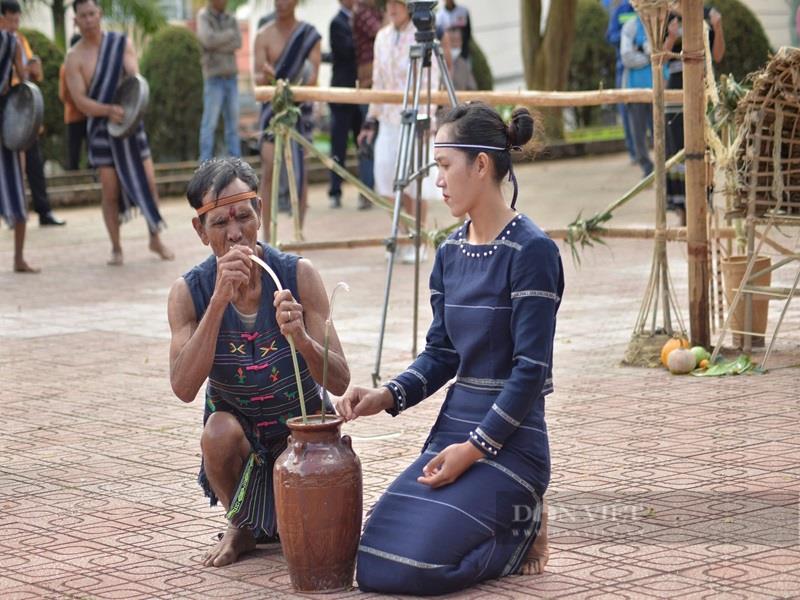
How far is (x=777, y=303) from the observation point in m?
9.10

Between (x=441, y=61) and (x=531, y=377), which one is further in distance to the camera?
(x=441, y=61)

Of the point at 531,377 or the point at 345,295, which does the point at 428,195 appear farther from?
the point at 531,377

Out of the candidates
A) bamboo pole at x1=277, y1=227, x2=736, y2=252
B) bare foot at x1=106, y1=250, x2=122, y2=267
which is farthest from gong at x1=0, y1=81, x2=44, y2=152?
bamboo pole at x1=277, y1=227, x2=736, y2=252

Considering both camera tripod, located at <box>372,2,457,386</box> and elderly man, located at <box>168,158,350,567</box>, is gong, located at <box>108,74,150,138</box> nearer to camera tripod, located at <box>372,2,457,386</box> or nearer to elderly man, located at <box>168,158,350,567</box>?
camera tripod, located at <box>372,2,457,386</box>

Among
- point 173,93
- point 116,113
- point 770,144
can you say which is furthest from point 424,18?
point 173,93

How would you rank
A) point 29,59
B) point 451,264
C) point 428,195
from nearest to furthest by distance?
point 451,264, point 428,195, point 29,59

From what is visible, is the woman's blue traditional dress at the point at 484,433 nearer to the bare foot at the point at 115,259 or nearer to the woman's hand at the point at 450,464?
the woman's hand at the point at 450,464

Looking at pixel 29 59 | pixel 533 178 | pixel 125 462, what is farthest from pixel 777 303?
pixel 533 178

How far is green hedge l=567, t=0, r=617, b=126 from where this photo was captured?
24.0 meters

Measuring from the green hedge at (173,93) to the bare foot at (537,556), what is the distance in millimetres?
16293

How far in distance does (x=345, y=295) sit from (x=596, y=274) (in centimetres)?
186

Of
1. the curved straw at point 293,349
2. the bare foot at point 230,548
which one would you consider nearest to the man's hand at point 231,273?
the curved straw at point 293,349

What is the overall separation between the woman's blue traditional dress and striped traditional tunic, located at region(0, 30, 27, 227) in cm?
804

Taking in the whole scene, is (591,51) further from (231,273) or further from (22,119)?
(231,273)
